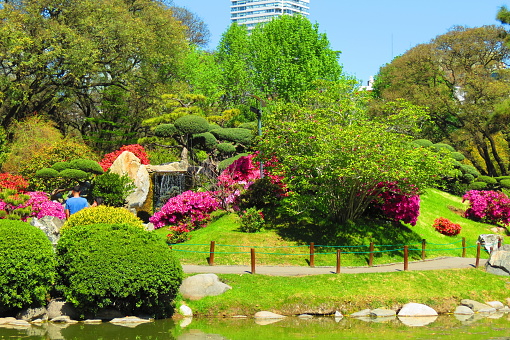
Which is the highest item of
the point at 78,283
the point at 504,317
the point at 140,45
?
the point at 140,45

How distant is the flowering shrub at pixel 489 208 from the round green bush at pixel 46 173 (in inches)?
963

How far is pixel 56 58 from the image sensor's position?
4141 centimetres

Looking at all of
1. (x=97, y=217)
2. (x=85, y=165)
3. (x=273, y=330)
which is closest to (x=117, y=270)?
(x=273, y=330)

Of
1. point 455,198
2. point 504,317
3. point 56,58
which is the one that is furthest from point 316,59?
point 504,317

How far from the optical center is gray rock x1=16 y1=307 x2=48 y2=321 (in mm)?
17297

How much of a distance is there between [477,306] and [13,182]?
2315 cm

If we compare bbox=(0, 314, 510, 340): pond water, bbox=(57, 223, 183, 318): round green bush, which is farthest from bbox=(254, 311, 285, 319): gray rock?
bbox=(57, 223, 183, 318): round green bush

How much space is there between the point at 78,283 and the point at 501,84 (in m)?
42.6

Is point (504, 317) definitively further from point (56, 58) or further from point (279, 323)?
point (56, 58)

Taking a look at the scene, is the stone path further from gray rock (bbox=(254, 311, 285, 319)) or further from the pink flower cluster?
the pink flower cluster

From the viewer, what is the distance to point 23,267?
657 inches

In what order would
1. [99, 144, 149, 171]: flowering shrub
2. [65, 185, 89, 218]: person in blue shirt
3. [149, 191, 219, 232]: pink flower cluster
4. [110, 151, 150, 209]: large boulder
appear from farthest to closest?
[99, 144, 149, 171]: flowering shrub → [110, 151, 150, 209]: large boulder → [149, 191, 219, 232]: pink flower cluster → [65, 185, 89, 218]: person in blue shirt

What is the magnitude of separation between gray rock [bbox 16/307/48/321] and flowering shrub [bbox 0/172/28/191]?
51.3 ft

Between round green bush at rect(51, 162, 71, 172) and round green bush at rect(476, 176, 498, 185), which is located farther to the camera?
round green bush at rect(476, 176, 498, 185)
